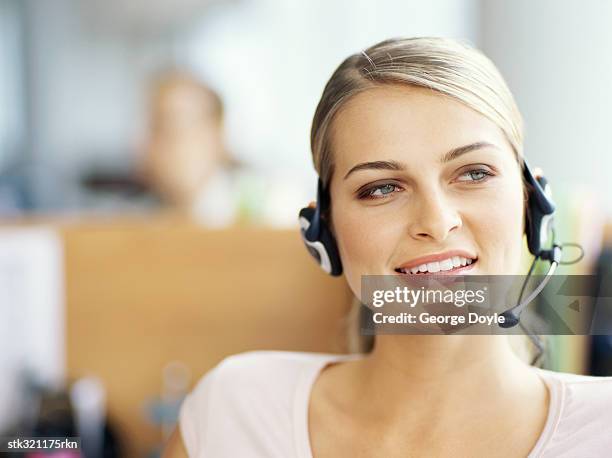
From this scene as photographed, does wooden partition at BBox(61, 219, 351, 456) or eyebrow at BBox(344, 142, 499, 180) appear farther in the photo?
wooden partition at BBox(61, 219, 351, 456)

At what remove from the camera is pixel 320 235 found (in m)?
0.81

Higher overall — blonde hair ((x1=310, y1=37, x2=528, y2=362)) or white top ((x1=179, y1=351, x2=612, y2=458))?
blonde hair ((x1=310, y1=37, x2=528, y2=362))

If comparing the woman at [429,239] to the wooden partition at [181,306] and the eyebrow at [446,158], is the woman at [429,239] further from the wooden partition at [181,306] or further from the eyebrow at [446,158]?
the wooden partition at [181,306]

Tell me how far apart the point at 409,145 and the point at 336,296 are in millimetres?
738

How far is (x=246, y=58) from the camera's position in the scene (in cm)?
497

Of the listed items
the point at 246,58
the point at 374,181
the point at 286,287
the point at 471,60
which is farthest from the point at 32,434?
the point at 246,58

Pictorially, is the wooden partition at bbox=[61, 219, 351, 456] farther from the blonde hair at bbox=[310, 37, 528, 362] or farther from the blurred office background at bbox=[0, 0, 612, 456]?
the blonde hair at bbox=[310, 37, 528, 362]

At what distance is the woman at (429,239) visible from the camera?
0.70 metres

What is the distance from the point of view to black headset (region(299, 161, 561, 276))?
2.46ft

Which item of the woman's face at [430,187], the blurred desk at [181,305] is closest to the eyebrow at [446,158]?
the woman's face at [430,187]

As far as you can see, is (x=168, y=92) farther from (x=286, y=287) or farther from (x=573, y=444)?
(x=573, y=444)

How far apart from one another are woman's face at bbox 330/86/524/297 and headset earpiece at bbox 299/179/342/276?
0.07m

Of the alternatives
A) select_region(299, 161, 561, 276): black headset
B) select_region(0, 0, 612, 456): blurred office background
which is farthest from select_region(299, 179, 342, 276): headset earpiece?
select_region(0, 0, 612, 456): blurred office background

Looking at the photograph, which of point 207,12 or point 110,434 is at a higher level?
point 207,12
